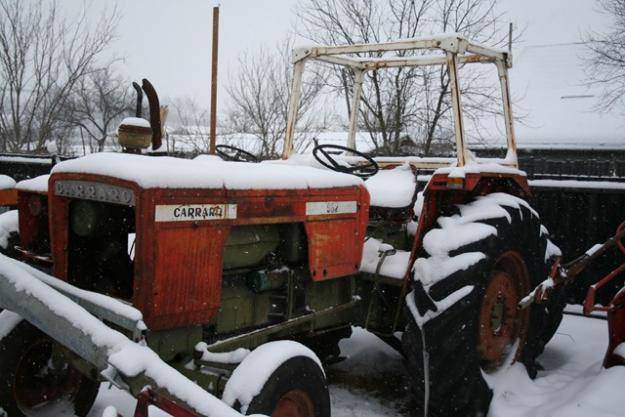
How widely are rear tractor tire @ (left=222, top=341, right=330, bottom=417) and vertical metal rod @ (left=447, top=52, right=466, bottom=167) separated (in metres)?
1.66

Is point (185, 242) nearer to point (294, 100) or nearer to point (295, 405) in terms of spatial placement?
point (295, 405)

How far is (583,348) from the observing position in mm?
4422

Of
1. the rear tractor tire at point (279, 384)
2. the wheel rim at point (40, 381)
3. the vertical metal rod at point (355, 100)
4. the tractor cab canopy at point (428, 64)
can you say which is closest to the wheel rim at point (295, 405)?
the rear tractor tire at point (279, 384)

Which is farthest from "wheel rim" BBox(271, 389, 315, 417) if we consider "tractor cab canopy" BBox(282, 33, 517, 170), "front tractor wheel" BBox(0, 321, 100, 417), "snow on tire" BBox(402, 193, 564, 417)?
"tractor cab canopy" BBox(282, 33, 517, 170)

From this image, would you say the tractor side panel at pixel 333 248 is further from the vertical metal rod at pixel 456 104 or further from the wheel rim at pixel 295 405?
the vertical metal rod at pixel 456 104

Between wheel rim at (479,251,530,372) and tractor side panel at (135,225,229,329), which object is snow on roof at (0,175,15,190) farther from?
wheel rim at (479,251,530,372)

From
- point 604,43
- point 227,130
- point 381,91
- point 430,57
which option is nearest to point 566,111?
point 604,43

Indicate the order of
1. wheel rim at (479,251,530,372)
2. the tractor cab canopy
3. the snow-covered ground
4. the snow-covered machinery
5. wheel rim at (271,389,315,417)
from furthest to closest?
the tractor cab canopy
wheel rim at (479,251,530,372)
the snow-covered ground
wheel rim at (271,389,315,417)
the snow-covered machinery

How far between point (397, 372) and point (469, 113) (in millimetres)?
7143

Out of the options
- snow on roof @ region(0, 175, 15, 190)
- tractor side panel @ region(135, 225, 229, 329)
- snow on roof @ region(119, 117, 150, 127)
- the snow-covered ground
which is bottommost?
the snow-covered ground

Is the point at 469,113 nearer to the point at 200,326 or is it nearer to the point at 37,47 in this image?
the point at 37,47

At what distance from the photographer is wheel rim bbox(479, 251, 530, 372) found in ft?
11.0

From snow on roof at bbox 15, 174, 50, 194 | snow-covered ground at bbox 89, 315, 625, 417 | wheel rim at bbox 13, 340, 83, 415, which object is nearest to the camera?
wheel rim at bbox 13, 340, 83, 415

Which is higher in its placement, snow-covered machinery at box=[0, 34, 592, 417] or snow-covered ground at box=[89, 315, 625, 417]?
snow-covered machinery at box=[0, 34, 592, 417]
